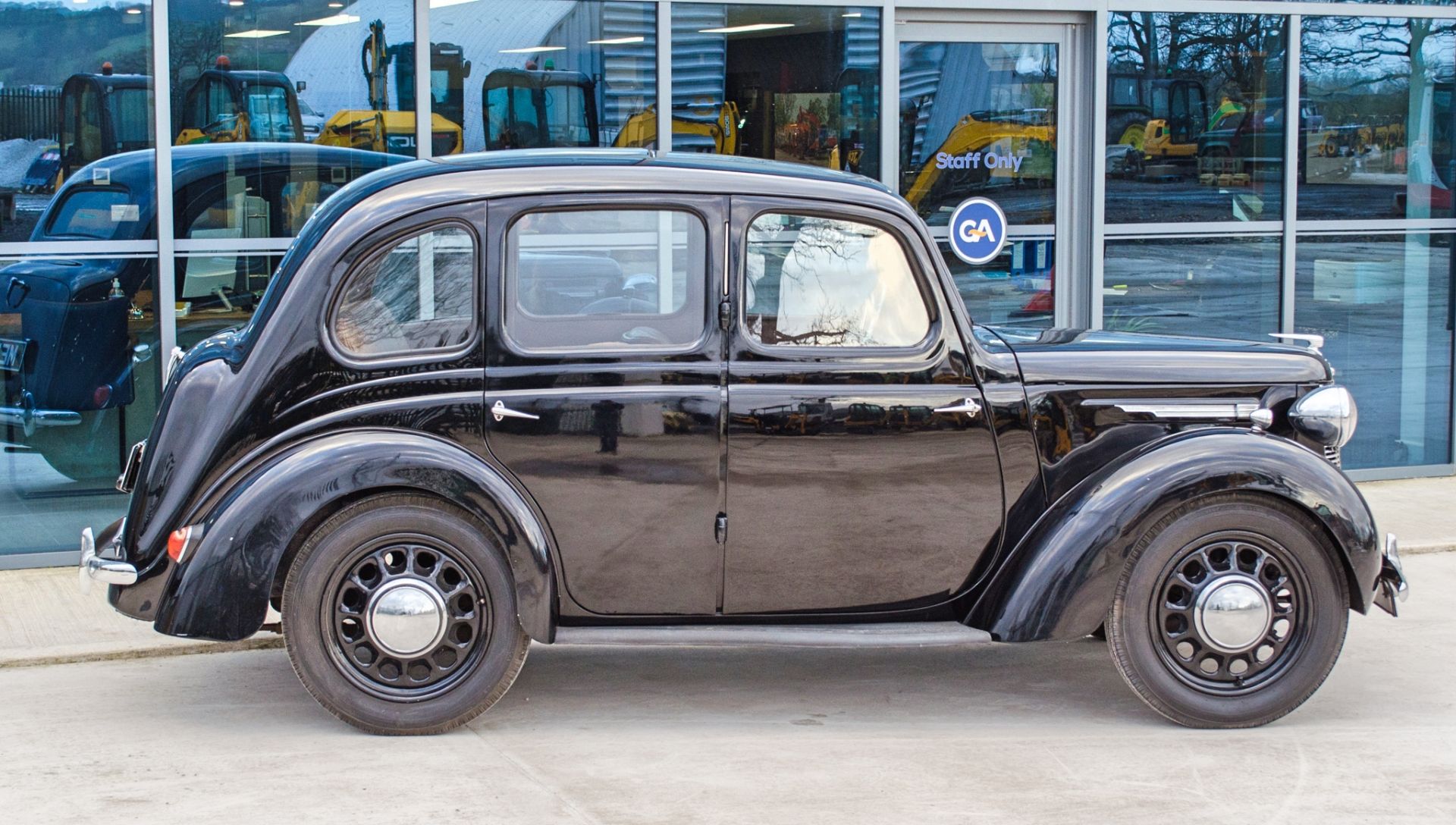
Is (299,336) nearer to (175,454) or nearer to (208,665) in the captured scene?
(175,454)

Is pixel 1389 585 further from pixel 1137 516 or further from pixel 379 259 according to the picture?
pixel 379 259

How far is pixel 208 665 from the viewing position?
6285 mm

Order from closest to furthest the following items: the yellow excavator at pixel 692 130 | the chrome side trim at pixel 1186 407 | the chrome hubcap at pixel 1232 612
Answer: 1. the chrome hubcap at pixel 1232 612
2. the chrome side trim at pixel 1186 407
3. the yellow excavator at pixel 692 130

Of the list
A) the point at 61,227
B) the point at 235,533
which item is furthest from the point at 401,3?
the point at 235,533

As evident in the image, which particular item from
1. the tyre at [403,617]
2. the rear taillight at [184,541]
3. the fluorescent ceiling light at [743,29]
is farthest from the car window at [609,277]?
the fluorescent ceiling light at [743,29]

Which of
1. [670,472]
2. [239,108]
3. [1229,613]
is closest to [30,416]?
[239,108]

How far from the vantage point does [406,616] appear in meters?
5.14

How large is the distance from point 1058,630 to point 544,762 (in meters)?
1.73

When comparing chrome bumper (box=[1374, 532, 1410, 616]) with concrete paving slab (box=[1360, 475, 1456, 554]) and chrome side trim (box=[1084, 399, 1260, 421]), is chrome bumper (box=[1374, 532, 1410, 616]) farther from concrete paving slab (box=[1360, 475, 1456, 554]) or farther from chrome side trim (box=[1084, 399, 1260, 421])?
concrete paving slab (box=[1360, 475, 1456, 554])

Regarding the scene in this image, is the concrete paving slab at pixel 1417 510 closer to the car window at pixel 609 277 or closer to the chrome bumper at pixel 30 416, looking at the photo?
the car window at pixel 609 277

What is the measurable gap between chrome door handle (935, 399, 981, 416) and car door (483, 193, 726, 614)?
0.77 m

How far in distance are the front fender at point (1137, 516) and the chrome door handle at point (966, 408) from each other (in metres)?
0.46

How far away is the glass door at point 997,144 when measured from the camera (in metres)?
9.34

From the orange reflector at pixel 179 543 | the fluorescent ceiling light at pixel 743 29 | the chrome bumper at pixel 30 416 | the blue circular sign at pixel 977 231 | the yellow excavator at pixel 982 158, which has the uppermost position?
the fluorescent ceiling light at pixel 743 29
